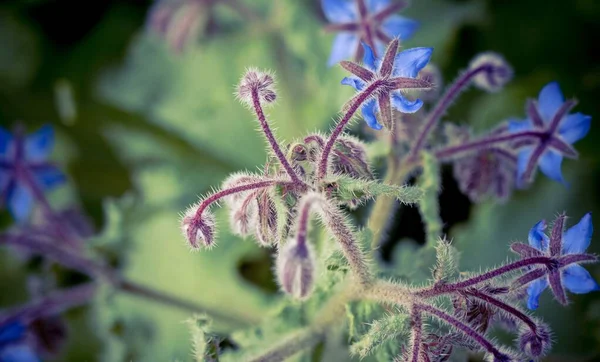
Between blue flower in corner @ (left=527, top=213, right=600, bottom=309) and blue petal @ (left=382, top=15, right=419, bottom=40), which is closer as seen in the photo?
blue flower in corner @ (left=527, top=213, right=600, bottom=309)

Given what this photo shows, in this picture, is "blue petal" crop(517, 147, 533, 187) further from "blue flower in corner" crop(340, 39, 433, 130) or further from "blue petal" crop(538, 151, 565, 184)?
"blue flower in corner" crop(340, 39, 433, 130)

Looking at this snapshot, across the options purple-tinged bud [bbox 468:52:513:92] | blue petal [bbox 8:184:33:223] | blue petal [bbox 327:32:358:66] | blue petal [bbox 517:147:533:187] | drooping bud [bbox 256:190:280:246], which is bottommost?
drooping bud [bbox 256:190:280:246]

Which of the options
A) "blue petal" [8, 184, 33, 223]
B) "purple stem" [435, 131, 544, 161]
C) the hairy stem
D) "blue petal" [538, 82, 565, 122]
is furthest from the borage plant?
"blue petal" [8, 184, 33, 223]

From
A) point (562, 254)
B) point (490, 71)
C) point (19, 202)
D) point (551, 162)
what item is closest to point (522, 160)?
point (551, 162)

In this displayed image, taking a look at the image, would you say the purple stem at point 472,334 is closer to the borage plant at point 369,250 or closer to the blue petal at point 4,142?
the borage plant at point 369,250

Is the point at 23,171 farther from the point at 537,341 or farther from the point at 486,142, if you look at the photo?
the point at 537,341

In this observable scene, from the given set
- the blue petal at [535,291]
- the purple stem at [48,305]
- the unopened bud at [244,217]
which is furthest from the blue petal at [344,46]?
A: the purple stem at [48,305]

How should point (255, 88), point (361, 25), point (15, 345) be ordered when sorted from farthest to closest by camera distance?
1. point (15, 345)
2. point (361, 25)
3. point (255, 88)
